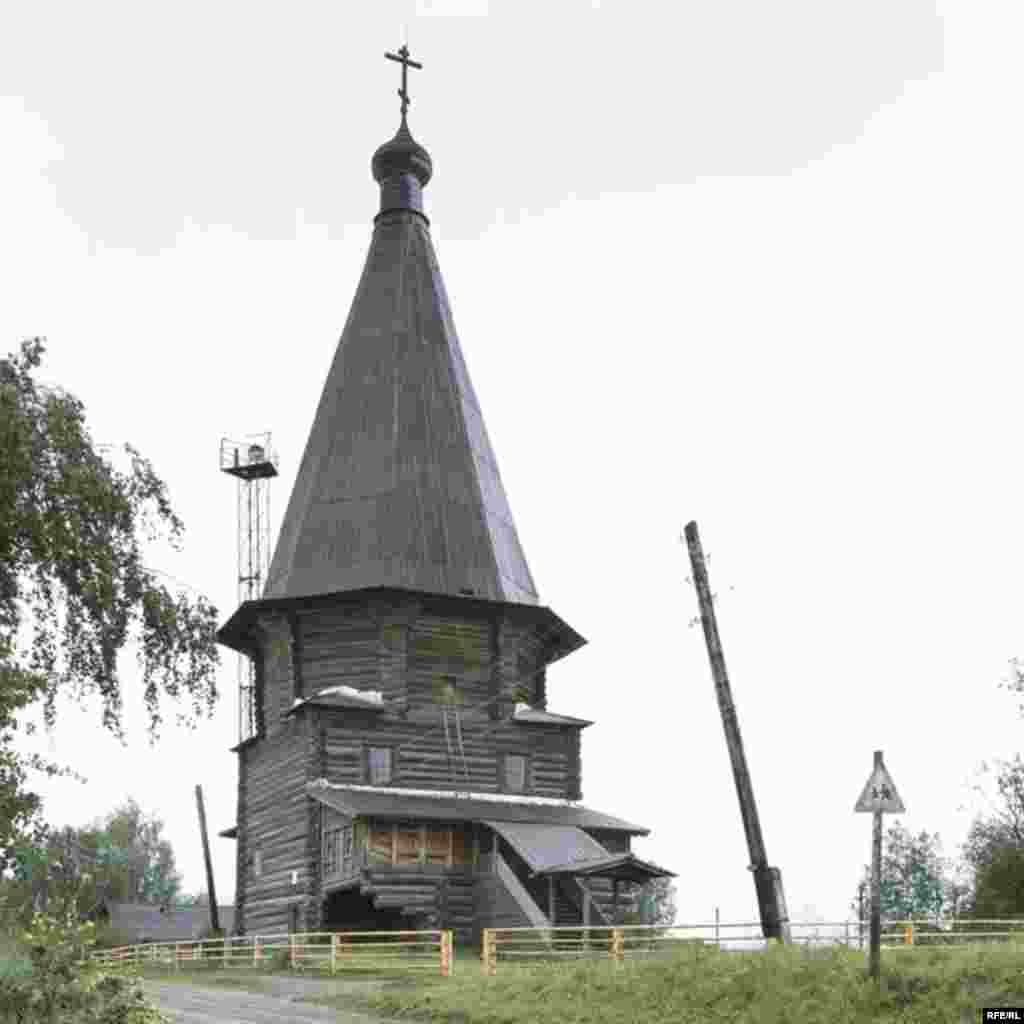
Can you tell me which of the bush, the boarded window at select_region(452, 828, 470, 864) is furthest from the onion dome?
the bush

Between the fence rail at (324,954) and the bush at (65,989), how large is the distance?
1295cm

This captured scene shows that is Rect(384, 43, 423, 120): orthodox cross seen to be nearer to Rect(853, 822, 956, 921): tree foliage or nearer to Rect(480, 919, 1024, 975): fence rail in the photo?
Rect(480, 919, 1024, 975): fence rail

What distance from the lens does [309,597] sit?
3888 cm

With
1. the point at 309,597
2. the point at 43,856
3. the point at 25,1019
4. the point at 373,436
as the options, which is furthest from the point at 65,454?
the point at 373,436

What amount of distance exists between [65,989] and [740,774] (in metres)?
12.0

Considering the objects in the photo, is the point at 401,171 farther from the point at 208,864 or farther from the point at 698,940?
the point at 698,940

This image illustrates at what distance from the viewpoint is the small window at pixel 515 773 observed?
38812mm

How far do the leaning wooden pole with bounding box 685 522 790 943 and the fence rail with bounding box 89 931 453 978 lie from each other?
274 inches

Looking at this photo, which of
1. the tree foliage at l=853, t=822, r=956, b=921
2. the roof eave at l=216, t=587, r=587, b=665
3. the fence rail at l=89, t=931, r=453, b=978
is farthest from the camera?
the tree foliage at l=853, t=822, r=956, b=921

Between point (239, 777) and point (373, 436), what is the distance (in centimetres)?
1097

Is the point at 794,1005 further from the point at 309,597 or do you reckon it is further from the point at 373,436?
the point at 373,436

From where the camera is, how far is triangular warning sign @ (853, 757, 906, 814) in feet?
52.1

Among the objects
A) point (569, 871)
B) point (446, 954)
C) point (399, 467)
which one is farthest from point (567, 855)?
point (399, 467)

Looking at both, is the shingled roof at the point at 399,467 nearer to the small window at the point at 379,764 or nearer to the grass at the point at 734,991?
the small window at the point at 379,764
